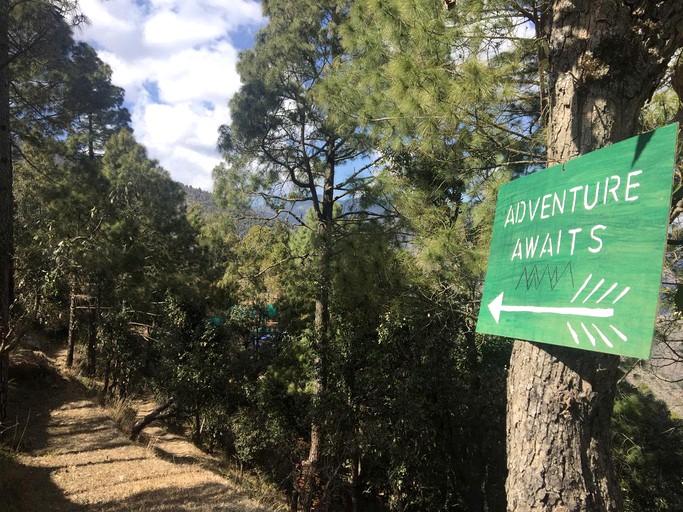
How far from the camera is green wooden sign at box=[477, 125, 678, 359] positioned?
3.09 ft

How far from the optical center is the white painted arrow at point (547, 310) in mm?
994

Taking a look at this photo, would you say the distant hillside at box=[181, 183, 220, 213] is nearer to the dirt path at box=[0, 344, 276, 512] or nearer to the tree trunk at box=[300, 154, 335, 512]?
the tree trunk at box=[300, 154, 335, 512]

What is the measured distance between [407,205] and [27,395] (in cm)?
885

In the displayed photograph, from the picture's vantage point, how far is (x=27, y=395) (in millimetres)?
8891

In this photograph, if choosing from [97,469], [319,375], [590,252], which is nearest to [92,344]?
[97,469]

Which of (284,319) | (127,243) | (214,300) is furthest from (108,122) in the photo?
(284,319)

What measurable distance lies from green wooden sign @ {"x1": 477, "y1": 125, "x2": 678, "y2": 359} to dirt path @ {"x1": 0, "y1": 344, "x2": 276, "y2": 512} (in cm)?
478

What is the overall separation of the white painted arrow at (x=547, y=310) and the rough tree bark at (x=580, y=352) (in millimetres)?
215

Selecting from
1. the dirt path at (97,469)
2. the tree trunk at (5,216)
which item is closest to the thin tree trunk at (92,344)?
the dirt path at (97,469)

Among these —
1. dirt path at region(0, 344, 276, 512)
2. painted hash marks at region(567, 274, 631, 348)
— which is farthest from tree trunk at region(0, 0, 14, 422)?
painted hash marks at region(567, 274, 631, 348)

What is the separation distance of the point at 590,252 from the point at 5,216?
711 cm

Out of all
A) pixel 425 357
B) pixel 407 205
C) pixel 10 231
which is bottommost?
pixel 425 357

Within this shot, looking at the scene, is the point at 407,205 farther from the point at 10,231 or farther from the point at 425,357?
the point at 10,231

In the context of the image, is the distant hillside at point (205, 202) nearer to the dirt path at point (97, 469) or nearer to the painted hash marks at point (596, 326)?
the dirt path at point (97, 469)
